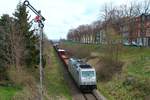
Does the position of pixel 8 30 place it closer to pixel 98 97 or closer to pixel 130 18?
pixel 98 97

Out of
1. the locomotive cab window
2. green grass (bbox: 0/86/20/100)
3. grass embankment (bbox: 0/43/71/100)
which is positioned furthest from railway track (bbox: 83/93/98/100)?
green grass (bbox: 0/86/20/100)

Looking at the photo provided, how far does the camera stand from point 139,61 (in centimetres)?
5403

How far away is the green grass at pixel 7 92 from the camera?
1120 inches

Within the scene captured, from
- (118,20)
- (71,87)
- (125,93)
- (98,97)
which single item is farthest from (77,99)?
(118,20)

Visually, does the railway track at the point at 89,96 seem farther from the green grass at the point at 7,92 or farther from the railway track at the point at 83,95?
the green grass at the point at 7,92

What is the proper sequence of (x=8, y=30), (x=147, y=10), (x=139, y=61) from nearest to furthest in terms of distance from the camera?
(x=8, y=30) → (x=139, y=61) → (x=147, y=10)

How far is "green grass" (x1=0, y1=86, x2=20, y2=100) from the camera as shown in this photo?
1120 inches

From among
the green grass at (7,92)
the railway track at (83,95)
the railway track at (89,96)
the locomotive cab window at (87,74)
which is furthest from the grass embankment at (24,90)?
the locomotive cab window at (87,74)

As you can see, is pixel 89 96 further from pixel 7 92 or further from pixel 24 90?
pixel 7 92

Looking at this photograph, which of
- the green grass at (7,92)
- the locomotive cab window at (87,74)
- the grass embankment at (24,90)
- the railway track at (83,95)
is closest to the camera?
the green grass at (7,92)

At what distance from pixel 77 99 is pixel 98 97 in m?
2.24

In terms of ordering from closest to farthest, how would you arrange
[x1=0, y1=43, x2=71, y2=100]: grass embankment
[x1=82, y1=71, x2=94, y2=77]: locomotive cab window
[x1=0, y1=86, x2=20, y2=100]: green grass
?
[x1=0, y1=86, x2=20, y2=100]: green grass → [x1=0, y1=43, x2=71, y2=100]: grass embankment → [x1=82, y1=71, x2=94, y2=77]: locomotive cab window

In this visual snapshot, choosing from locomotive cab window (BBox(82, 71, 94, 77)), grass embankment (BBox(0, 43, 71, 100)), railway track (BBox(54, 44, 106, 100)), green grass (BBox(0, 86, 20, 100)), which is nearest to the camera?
green grass (BBox(0, 86, 20, 100))

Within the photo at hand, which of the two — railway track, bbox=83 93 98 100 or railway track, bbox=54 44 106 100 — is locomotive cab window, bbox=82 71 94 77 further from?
railway track, bbox=83 93 98 100
